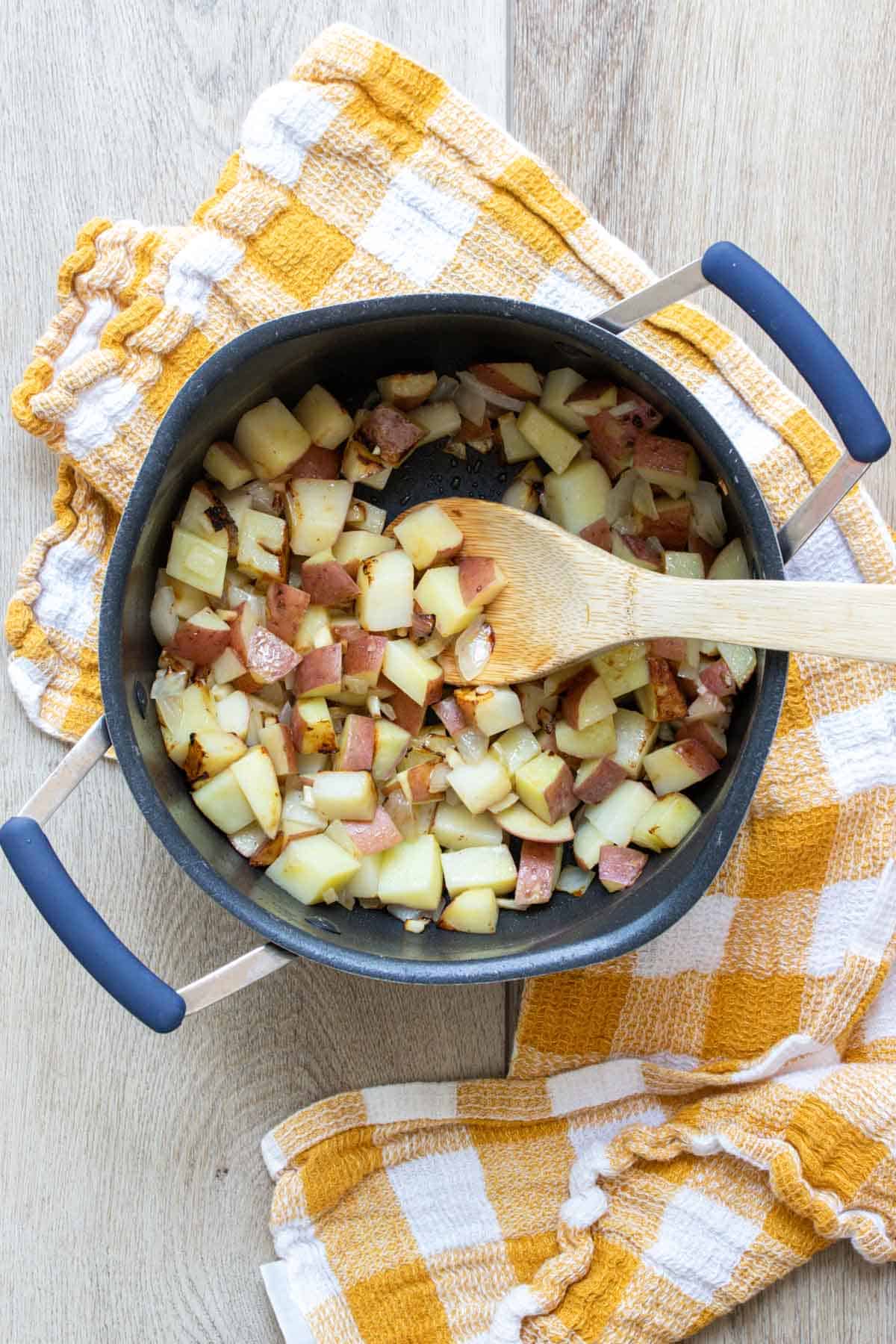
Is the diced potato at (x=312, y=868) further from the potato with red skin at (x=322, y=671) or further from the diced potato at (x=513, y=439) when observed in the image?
the diced potato at (x=513, y=439)

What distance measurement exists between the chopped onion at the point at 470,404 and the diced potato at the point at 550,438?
0.05 m

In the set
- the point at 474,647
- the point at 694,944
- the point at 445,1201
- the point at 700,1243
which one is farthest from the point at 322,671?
the point at 700,1243

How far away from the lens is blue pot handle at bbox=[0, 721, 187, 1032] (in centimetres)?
93

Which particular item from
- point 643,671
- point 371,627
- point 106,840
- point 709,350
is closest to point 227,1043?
point 106,840

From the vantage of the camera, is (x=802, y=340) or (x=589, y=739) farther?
(x=589, y=739)

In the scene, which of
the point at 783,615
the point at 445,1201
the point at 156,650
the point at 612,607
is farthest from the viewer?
the point at 445,1201

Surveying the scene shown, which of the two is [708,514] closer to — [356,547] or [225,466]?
[356,547]

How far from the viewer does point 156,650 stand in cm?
108

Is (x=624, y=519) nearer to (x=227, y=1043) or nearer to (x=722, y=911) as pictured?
(x=722, y=911)

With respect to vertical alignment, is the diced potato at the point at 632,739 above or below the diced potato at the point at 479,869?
above

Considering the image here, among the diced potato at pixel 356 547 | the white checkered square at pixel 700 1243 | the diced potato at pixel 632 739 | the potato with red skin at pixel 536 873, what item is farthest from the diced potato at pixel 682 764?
the white checkered square at pixel 700 1243

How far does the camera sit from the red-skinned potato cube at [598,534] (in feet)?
3.60

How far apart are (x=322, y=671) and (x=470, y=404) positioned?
30 cm

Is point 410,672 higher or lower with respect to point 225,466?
lower
